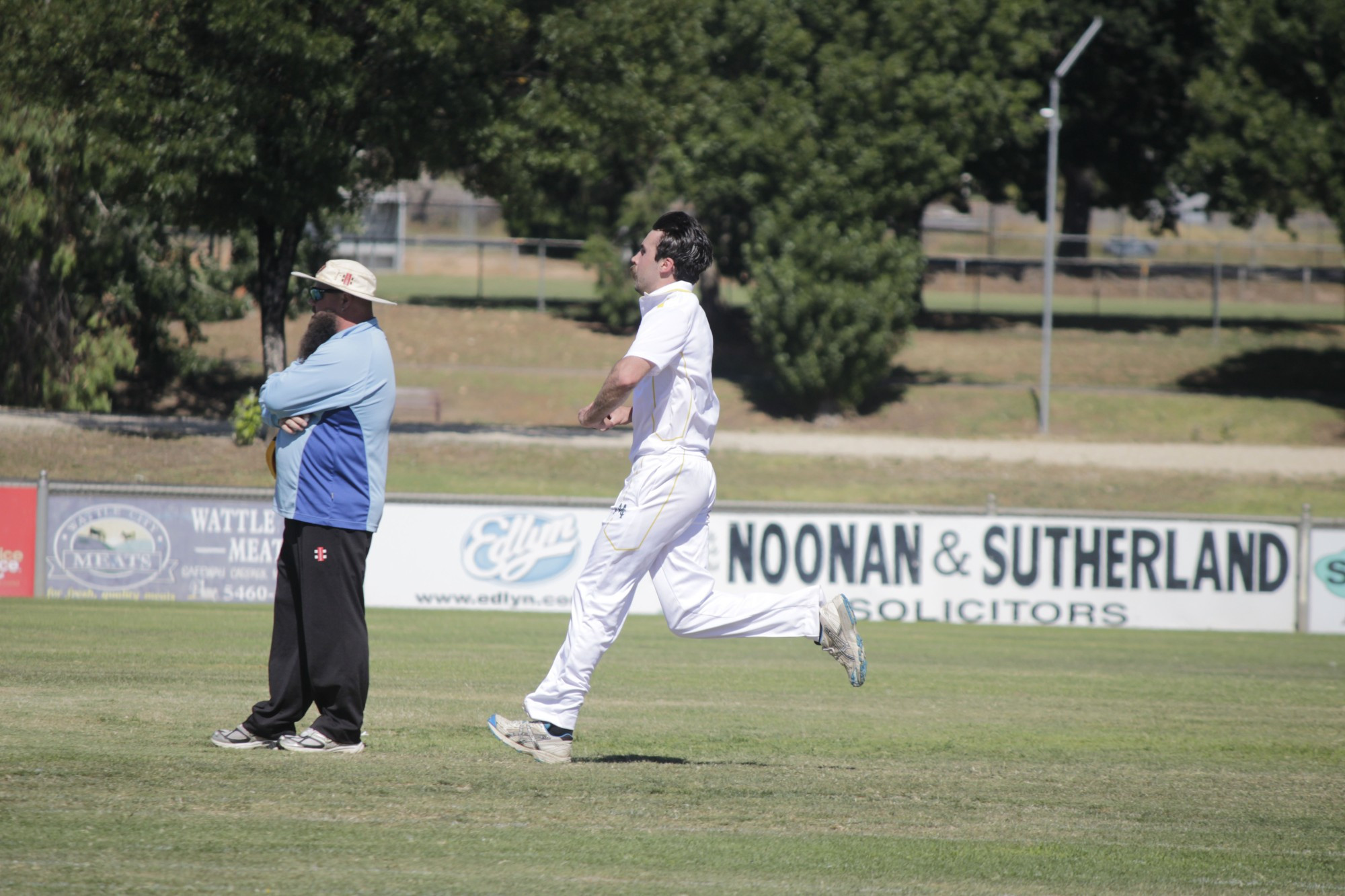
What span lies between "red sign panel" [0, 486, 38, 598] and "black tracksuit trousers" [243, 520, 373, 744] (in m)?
10.9

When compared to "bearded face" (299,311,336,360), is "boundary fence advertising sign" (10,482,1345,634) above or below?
below

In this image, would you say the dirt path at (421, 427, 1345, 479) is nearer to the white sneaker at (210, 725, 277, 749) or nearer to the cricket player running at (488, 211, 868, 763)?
the white sneaker at (210, 725, 277, 749)

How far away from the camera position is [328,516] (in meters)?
5.78

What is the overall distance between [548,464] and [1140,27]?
87.7ft

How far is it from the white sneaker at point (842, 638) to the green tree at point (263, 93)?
2030 cm

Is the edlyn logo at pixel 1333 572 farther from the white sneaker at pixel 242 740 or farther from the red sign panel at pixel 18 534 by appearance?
the red sign panel at pixel 18 534

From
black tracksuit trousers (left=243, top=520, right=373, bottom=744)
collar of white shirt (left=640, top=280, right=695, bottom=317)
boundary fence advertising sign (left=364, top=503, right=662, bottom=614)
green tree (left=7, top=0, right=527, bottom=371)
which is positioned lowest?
boundary fence advertising sign (left=364, top=503, right=662, bottom=614)

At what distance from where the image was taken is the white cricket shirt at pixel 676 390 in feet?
18.9

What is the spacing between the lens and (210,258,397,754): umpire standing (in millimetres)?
5777

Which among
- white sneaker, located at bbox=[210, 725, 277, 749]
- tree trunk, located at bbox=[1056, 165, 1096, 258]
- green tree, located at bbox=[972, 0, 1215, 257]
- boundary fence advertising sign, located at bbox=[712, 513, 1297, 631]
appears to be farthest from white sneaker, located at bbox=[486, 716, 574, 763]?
tree trunk, located at bbox=[1056, 165, 1096, 258]

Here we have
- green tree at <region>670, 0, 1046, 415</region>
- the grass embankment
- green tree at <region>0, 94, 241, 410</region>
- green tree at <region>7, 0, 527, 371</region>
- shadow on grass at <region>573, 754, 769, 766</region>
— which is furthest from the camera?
green tree at <region>670, 0, 1046, 415</region>

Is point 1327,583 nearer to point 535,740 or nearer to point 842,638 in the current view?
point 842,638

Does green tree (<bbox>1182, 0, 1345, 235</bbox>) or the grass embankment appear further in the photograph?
green tree (<bbox>1182, 0, 1345, 235</bbox>)

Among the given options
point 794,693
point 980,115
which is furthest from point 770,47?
point 794,693
